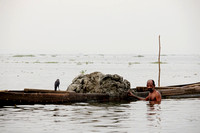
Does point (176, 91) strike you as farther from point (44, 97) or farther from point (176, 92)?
point (44, 97)

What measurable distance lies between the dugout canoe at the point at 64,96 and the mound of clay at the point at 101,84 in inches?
10.9

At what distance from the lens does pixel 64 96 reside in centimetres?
1242

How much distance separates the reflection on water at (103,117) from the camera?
812cm

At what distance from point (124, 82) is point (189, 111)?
3.66 meters

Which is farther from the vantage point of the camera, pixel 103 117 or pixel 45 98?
pixel 45 98

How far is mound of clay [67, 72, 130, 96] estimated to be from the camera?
13.7 meters

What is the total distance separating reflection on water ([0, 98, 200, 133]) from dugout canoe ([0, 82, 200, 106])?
0.92 feet

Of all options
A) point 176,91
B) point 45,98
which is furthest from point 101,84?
point 176,91

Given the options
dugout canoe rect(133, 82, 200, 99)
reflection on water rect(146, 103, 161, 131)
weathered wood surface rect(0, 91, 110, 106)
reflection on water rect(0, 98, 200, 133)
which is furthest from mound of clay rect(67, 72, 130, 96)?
reflection on water rect(146, 103, 161, 131)

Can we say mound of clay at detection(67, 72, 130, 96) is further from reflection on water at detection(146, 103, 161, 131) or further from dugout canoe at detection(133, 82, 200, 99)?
reflection on water at detection(146, 103, 161, 131)

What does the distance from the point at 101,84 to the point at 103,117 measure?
421 centimetres

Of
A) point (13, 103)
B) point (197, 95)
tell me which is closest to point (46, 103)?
point (13, 103)

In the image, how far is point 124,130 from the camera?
25.8 ft

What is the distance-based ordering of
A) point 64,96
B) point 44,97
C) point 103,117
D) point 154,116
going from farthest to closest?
point 64,96 → point 44,97 → point 154,116 → point 103,117
